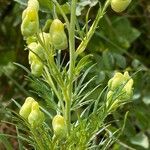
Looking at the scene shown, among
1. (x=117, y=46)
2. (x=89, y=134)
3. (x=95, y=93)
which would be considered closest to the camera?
(x=89, y=134)

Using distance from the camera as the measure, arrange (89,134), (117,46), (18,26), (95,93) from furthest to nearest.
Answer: (18,26), (117,46), (95,93), (89,134)

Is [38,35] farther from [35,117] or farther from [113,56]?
[113,56]

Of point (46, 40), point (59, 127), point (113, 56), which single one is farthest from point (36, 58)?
point (113, 56)

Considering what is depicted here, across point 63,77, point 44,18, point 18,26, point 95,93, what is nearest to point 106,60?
point 95,93

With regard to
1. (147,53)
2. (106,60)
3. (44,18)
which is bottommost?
(147,53)

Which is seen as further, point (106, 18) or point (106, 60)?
point (106, 18)

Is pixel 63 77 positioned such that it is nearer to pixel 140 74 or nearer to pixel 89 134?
pixel 89 134

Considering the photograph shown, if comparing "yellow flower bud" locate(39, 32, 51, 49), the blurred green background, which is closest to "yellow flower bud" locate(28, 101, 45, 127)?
"yellow flower bud" locate(39, 32, 51, 49)
